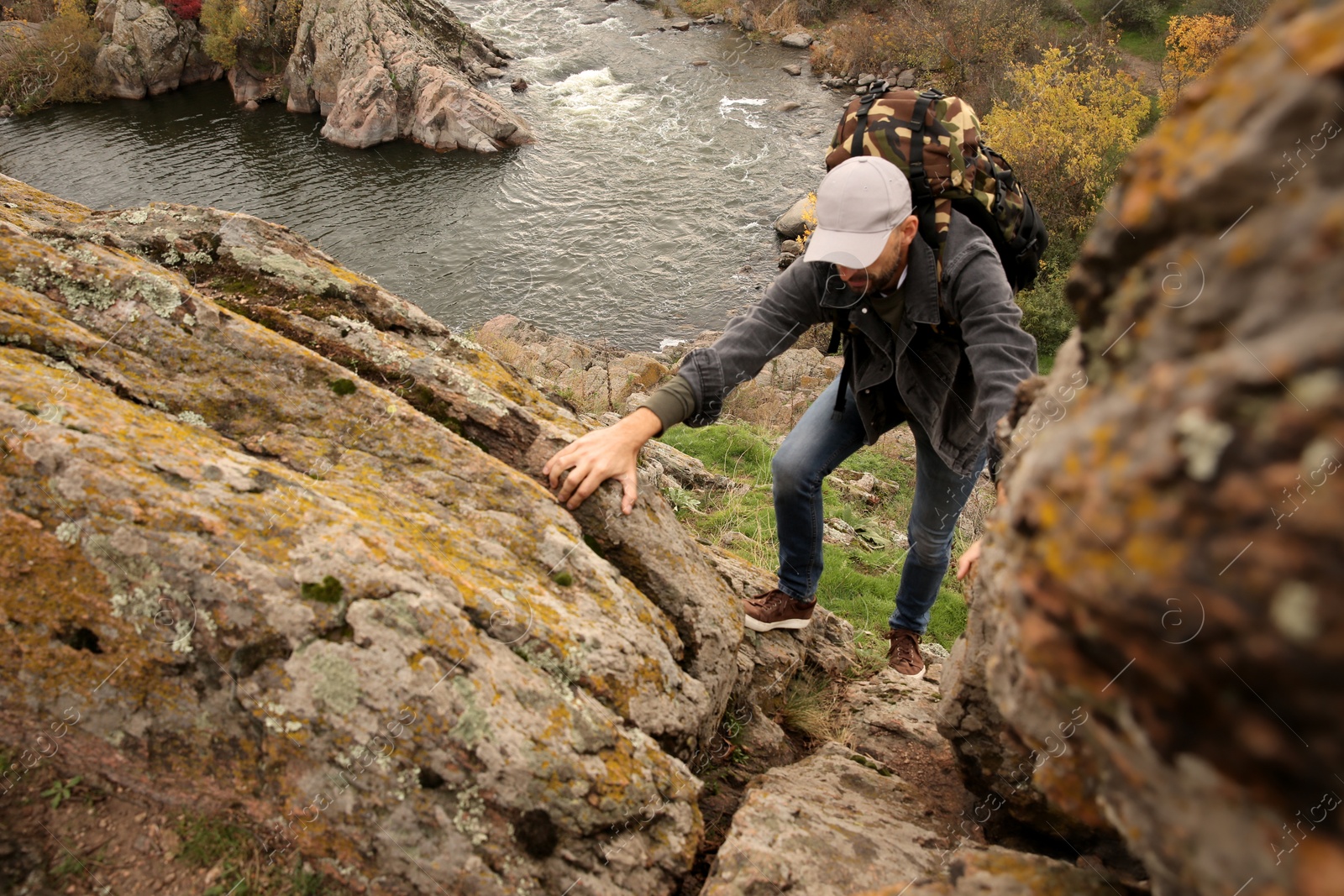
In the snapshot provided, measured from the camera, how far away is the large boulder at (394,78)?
30562 mm

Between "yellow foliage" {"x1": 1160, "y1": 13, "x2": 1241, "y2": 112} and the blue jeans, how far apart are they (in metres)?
28.8

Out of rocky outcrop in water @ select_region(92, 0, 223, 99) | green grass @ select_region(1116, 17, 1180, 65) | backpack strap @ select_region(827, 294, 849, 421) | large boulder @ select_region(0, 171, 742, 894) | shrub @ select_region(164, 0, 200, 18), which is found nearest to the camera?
large boulder @ select_region(0, 171, 742, 894)

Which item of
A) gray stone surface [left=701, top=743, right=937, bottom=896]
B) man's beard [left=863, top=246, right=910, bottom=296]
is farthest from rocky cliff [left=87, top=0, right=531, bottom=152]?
gray stone surface [left=701, top=743, right=937, bottom=896]

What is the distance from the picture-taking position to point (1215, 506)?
4.42 ft

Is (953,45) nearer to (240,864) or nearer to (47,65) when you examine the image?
(240,864)

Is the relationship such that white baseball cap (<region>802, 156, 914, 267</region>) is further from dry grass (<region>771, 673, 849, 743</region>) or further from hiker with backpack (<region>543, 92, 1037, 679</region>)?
dry grass (<region>771, 673, 849, 743</region>)

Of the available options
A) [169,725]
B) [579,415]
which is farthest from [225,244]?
[169,725]

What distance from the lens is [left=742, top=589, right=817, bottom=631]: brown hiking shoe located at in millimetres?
4898

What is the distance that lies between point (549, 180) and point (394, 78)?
9639 mm

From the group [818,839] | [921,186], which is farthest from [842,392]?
[818,839]

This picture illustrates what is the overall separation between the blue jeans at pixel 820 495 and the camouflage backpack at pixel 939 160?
3.65 ft

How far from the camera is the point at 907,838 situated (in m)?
3.41

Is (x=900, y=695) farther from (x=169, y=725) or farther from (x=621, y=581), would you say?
(x=169, y=725)

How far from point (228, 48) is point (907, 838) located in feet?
142
